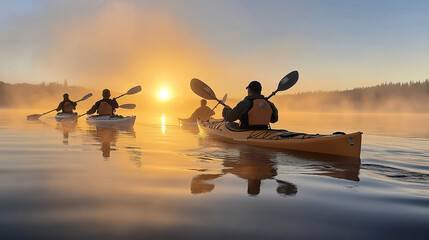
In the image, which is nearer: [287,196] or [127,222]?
[127,222]

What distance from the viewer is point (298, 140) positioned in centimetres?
751

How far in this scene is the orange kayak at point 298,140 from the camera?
261 inches

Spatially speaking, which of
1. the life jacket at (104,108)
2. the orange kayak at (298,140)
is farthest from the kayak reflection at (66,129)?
the orange kayak at (298,140)

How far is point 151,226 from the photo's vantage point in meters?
2.37

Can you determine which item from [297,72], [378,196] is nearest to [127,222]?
[378,196]

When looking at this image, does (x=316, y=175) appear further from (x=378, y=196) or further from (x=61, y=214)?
(x=61, y=214)

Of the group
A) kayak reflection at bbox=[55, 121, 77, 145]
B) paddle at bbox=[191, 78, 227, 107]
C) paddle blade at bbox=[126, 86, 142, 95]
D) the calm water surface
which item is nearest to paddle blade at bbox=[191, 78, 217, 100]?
paddle at bbox=[191, 78, 227, 107]

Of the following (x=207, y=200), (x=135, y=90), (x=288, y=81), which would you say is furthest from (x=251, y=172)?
(x=135, y=90)

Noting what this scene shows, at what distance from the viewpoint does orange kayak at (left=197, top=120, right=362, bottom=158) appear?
6.64 meters

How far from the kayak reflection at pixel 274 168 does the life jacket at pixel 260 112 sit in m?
1.27

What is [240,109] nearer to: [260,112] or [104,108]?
[260,112]

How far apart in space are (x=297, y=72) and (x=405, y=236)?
30.4ft

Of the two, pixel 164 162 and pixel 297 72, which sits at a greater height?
pixel 297 72

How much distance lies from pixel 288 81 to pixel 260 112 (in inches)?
116
